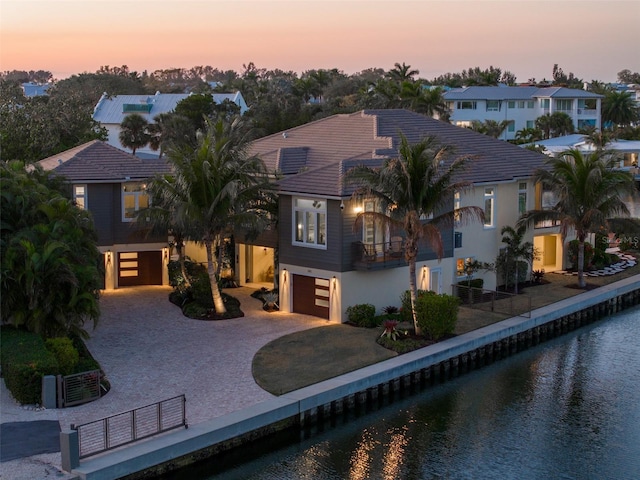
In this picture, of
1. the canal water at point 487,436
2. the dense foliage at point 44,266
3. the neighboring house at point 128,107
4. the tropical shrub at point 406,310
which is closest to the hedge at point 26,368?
the dense foliage at point 44,266

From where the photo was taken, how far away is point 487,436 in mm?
23547

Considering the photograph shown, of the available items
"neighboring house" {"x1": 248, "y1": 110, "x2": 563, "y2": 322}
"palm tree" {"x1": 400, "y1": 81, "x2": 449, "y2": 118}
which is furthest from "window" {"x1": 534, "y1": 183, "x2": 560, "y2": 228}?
"palm tree" {"x1": 400, "y1": 81, "x2": 449, "y2": 118}

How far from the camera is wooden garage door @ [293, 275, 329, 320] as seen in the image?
32500mm

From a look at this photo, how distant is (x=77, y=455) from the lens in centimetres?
1833

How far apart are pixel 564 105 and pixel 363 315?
81519 mm

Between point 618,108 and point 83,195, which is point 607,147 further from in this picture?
point 83,195

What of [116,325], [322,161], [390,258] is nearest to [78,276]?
[116,325]

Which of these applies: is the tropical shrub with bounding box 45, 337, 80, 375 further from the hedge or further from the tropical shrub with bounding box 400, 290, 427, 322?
the tropical shrub with bounding box 400, 290, 427, 322

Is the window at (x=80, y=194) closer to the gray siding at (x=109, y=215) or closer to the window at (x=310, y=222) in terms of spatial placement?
the gray siding at (x=109, y=215)

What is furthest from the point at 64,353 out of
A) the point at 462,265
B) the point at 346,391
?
the point at 462,265

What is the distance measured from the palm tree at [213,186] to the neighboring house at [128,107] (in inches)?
2264

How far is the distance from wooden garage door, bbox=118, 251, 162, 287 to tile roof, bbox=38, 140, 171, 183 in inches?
138

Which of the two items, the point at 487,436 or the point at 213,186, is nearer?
the point at 487,436

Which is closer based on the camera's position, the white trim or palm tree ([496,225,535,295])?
the white trim
